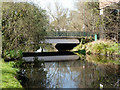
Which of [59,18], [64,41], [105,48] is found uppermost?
[59,18]

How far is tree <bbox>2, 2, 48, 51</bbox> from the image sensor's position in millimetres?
8516

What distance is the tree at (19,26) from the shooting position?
8516mm

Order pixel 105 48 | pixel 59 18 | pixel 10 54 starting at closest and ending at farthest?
pixel 10 54 < pixel 105 48 < pixel 59 18

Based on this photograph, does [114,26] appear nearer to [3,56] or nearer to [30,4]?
[30,4]

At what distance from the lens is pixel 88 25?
77.7ft

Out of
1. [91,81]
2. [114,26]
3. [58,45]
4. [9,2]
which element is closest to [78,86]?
[91,81]

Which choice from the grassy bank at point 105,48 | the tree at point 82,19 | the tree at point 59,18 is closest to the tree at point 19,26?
the grassy bank at point 105,48

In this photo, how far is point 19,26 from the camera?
8531mm

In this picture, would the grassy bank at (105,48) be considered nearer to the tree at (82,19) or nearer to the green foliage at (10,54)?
the tree at (82,19)

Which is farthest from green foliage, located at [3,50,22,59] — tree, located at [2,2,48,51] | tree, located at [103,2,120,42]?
tree, located at [103,2,120,42]

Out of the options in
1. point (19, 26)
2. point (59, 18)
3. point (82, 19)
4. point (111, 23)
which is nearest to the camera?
point (19, 26)

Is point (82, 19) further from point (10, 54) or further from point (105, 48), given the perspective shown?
point (10, 54)

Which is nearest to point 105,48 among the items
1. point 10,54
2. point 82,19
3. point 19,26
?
point 19,26

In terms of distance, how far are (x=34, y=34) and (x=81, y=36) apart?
12.1 m
